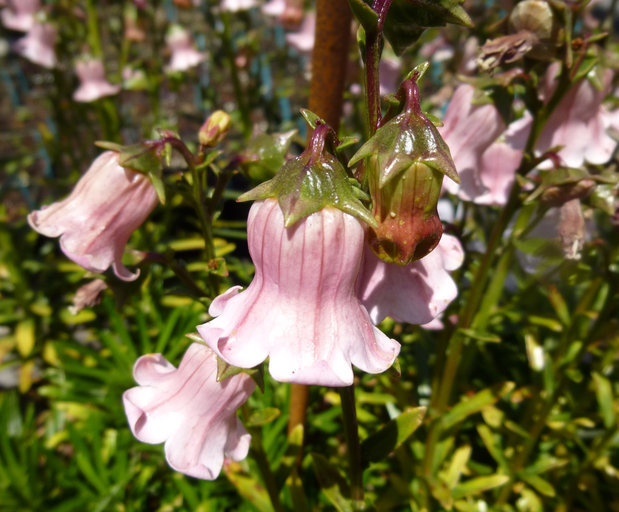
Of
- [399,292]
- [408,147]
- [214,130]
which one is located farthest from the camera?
[214,130]

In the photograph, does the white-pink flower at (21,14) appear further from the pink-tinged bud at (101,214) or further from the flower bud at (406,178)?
the flower bud at (406,178)

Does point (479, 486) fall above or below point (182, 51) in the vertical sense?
below

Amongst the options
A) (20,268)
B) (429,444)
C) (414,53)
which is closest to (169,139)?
(429,444)

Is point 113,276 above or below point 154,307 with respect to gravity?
above

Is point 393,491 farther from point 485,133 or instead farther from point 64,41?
point 64,41

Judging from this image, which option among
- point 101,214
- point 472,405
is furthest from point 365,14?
point 472,405

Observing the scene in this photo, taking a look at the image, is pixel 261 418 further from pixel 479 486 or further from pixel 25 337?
pixel 25 337
